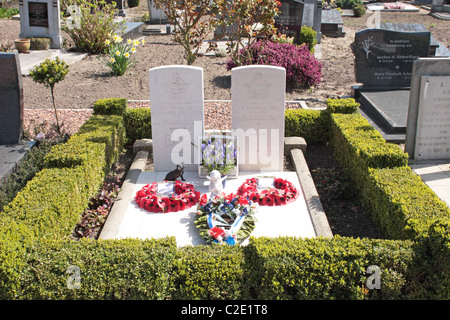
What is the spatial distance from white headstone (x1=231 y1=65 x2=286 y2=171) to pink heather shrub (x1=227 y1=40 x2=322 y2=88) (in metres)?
4.32

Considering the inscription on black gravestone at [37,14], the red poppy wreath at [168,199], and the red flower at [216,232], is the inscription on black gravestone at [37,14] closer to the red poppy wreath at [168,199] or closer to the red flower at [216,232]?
the red poppy wreath at [168,199]

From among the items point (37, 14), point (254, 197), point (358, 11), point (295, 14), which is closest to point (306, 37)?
point (295, 14)

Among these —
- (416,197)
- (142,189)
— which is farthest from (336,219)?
(142,189)

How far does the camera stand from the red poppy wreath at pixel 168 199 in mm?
6422

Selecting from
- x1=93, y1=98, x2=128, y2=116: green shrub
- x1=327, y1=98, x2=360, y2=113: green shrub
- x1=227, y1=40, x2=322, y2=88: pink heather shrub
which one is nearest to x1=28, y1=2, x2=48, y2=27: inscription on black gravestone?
x1=227, y1=40, x2=322, y2=88: pink heather shrub

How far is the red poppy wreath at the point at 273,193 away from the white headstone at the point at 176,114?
3.89 ft

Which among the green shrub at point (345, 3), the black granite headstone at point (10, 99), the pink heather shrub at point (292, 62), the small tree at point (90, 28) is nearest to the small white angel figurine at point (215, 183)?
the black granite headstone at point (10, 99)

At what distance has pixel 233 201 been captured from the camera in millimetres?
6121

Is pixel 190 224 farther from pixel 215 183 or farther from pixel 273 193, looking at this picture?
pixel 273 193

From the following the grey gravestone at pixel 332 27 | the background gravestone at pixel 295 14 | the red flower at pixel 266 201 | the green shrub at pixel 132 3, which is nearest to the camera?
the red flower at pixel 266 201

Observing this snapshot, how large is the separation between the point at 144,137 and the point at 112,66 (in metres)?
4.70

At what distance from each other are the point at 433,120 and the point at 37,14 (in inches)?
537

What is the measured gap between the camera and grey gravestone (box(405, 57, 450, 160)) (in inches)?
294

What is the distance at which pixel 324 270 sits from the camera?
14.1 ft
